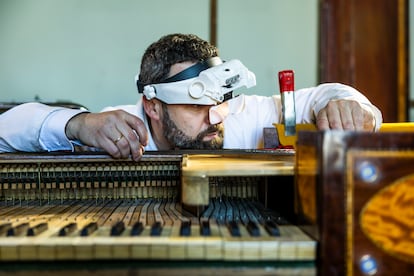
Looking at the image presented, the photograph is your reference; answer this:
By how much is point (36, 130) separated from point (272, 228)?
113 centimetres

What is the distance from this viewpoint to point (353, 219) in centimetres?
97

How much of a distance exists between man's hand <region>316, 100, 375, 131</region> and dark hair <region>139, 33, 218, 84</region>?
705 millimetres

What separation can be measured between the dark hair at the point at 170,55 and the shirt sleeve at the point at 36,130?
1.73 feet

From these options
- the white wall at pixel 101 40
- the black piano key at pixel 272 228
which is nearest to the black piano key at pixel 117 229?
the black piano key at pixel 272 228

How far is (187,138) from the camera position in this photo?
2.25 meters

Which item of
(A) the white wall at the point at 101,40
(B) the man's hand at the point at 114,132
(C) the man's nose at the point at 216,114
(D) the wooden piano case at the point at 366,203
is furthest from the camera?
(A) the white wall at the point at 101,40

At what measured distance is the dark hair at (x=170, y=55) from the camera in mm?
2213

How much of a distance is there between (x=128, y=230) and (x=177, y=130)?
1.22 metres

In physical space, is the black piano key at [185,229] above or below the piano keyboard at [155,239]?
above

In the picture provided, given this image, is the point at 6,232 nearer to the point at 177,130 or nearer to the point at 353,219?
the point at 353,219

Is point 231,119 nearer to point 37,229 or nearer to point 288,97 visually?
point 288,97

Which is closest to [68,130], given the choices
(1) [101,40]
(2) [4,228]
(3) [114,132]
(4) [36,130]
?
(4) [36,130]

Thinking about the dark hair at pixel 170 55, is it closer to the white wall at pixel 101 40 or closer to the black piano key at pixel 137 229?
the black piano key at pixel 137 229

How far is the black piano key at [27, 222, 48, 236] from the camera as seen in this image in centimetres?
103
